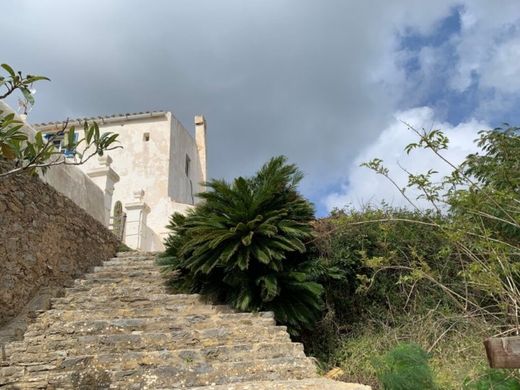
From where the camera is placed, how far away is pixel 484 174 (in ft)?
17.9

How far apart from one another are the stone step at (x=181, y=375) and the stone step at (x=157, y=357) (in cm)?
11

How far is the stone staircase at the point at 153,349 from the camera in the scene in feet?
13.8

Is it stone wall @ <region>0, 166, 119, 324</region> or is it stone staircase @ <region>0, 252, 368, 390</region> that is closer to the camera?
stone staircase @ <region>0, 252, 368, 390</region>

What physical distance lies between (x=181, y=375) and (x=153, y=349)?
2.42 ft

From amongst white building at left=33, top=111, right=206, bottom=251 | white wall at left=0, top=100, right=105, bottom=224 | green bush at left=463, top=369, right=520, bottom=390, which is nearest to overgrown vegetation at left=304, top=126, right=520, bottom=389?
green bush at left=463, top=369, right=520, bottom=390

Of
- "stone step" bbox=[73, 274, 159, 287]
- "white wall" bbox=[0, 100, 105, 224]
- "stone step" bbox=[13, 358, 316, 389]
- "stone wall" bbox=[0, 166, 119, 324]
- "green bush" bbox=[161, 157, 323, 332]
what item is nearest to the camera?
"stone step" bbox=[13, 358, 316, 389]

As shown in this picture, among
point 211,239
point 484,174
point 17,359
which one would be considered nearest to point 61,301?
point 17,359

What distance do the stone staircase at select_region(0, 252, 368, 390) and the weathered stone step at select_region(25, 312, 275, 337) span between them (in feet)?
0.04

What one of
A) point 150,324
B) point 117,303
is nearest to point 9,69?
point 150,324

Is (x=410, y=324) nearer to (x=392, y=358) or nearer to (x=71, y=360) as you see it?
(x=392, y=358)

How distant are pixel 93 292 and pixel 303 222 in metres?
3.23

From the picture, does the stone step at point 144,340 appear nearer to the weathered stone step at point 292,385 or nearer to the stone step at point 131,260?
the weathered stone step at point 292,385

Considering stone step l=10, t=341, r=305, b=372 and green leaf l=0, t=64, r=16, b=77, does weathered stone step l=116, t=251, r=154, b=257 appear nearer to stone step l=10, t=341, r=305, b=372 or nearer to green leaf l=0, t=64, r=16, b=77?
stone step l=10, t=341, r=305, b=372

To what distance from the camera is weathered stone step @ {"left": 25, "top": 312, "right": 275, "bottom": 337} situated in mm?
5172
